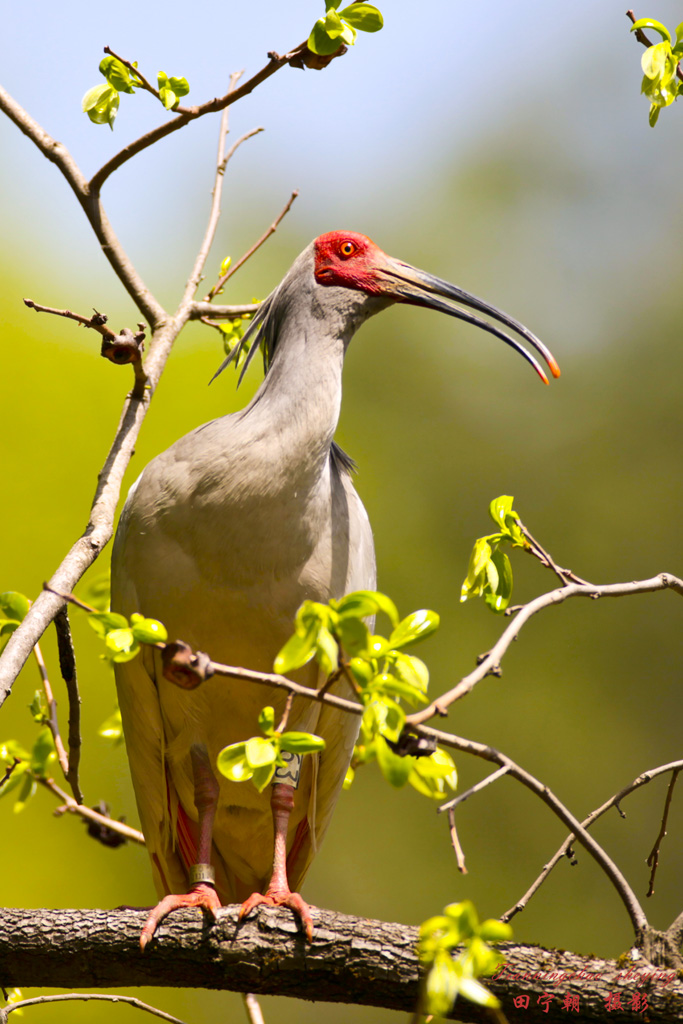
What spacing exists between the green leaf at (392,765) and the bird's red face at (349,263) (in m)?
1.91

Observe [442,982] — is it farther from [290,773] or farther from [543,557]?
[290,773]

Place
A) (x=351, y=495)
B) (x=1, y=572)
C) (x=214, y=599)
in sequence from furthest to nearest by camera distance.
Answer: (x=1, y=572)
(x=351, y=495)
(x=214, y=599)

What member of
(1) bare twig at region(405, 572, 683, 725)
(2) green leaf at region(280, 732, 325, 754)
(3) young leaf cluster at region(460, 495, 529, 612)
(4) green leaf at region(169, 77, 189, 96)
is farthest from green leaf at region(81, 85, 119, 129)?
(2) green leaf at region(280, 732, 325, 754)

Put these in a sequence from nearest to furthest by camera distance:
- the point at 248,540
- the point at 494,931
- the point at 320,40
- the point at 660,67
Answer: the point at 494,931 → the point at 660,67 → the point at 320,40 → the point at 248,540

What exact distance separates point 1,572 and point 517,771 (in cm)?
816

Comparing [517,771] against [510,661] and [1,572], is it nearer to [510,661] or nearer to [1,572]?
[1,572]

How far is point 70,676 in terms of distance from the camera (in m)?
2.77

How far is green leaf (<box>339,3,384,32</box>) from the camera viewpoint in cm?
223

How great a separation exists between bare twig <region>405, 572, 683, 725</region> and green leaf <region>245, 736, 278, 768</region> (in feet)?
0.78

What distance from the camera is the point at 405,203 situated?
55.9 ft

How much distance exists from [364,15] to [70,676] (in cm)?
195

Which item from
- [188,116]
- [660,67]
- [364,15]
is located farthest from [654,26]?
[188,116]

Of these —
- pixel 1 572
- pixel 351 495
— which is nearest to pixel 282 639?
pixel 351 495

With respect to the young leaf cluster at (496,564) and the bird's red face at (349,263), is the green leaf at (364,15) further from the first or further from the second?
the young leaf cluster at (496,564)
